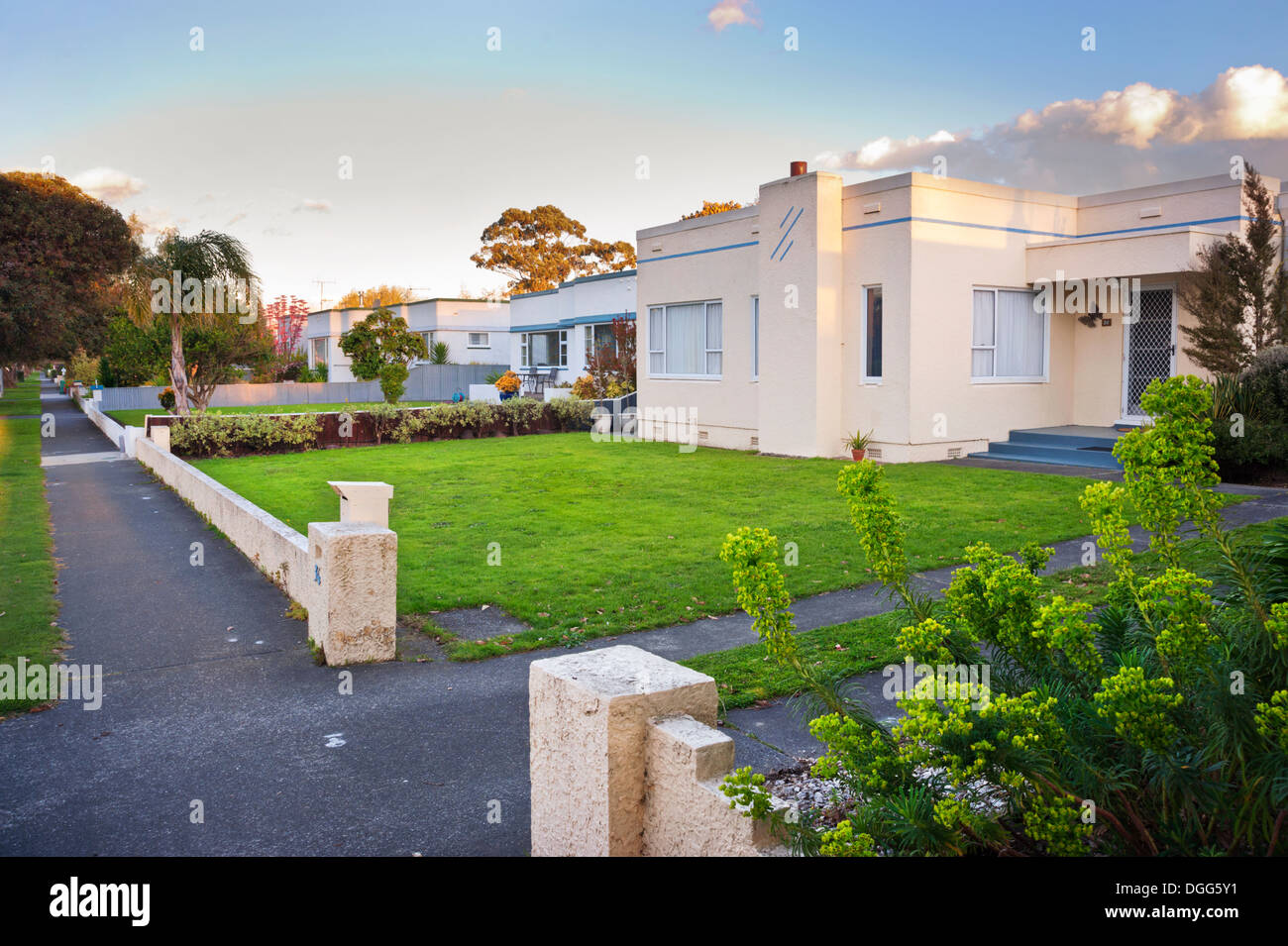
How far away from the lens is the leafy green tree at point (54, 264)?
102 feet

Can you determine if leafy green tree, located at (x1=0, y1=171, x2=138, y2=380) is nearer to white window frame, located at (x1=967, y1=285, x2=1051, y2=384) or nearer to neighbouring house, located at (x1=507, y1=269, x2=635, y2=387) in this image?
neighbouring house, located at (x1=507, y1=269, x2=635, y2=387)

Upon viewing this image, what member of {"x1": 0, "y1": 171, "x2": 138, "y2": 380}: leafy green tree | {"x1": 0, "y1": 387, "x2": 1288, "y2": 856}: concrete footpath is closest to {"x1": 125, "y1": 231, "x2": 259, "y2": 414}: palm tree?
{"x1": 0, "y1": 171, "x2": 138, "y2": 380}: leafy green tree

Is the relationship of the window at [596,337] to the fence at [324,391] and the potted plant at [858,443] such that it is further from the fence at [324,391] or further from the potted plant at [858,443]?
the potted plant at [858,443]

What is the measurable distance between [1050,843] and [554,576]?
6.54 m

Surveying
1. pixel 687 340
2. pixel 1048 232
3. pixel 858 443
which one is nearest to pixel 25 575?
pixel 858 443

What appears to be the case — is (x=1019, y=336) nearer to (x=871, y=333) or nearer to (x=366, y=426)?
(x=871, y=333)

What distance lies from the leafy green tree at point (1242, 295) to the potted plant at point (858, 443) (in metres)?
5.31

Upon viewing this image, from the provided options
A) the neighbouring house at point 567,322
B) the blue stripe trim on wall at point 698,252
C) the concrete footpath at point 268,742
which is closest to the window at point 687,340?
the blue stripe trim on wall at point 698,252

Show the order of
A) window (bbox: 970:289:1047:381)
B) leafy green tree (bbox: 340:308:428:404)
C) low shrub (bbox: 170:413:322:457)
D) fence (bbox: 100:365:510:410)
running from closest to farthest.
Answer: window (bbox: 970:289:1047:381)
low shrub (bbox: 170:413:322:457)
leafy green tree (bbox: 340:308:428:404)
fence (bbox: 100:365:510:410)

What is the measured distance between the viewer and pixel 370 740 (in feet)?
17.5

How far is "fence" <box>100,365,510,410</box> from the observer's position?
141 feet

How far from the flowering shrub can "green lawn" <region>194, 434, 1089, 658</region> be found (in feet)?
13.6

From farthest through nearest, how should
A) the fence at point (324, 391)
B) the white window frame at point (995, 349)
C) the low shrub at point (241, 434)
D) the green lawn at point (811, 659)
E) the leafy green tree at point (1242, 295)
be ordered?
the fence at point (324, 391)
the low shrub at point (241, 434)
the white window frame at point (995, 349)
the leafy green tree at point (1242, 295)
the green lawn at point (811, 659)
